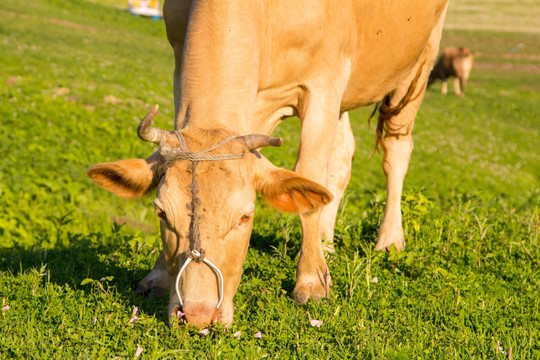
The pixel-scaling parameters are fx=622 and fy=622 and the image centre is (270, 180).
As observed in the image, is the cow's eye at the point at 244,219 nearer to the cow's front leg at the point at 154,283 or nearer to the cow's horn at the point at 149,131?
the cow's horn at the point at 149,131

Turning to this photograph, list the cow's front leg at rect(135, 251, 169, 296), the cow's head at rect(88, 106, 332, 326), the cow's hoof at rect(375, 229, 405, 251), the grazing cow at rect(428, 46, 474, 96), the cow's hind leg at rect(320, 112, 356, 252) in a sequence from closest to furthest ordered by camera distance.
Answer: the cow's head at rect(88, 106, 332, 326) → the cow's front leg at rect(135, 251, 169, 296) → the cow's hoof at rect(375, 229, 405, 251) → the cow's hind leg at rect(320, 112, 356, 252) → the grazing cow at rect(428, 46, 474, 96)

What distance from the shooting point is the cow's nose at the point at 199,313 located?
136 inches

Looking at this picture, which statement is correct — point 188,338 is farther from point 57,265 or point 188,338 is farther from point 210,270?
point 57,265

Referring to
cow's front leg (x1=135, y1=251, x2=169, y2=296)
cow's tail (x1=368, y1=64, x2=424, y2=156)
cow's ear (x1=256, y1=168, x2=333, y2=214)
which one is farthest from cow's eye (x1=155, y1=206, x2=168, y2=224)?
cow's tail (x1=368, y1=64, x2=424, y2=156)

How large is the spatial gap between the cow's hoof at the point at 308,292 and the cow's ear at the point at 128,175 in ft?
5.00

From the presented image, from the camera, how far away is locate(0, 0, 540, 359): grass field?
12.6ft

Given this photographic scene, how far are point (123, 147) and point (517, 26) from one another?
78.1 meters

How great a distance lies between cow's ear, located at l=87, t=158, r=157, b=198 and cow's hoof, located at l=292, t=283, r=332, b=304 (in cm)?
152

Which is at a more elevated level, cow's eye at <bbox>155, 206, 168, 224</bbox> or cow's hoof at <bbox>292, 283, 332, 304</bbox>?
cow's eye at <bbox>155, 206, 168, 224</bbox>

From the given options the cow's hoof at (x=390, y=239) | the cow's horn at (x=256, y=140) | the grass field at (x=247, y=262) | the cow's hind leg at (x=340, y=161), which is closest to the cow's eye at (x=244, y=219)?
the cow's horn at (x=256, y=140)

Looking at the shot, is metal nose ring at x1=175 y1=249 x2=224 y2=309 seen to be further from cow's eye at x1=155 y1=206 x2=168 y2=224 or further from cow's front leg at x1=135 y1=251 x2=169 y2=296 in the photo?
cow's front leg at x1=135 y1=251 x2=169 y2=296

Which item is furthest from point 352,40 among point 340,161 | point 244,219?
point 244,219

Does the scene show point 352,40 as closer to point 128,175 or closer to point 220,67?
point 220,67

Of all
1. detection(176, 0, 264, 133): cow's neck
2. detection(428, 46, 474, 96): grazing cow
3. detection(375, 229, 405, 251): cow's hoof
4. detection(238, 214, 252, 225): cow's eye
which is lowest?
detection(428, 46, 474, 96): grazing cow
